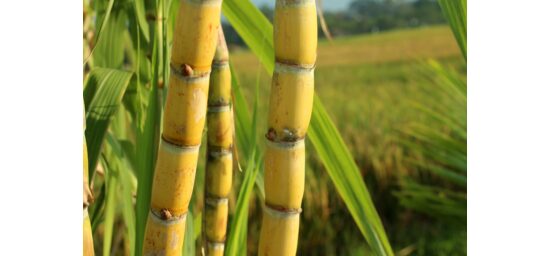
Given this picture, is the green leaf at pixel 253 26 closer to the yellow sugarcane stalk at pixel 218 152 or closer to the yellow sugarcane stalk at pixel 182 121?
the yellow sugarcane stalk at pixel 218 152

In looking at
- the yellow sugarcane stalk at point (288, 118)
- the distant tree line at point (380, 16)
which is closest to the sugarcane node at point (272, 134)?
the yellow sugarcane stalk at point (288, 118)

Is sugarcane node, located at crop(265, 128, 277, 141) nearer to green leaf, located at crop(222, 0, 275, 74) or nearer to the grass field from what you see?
green leaf, located at crop(222, 0, 275, 74)

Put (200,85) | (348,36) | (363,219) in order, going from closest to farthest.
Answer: (200,85)
(363,219)
(348,36)

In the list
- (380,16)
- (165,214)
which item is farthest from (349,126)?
(165,214)

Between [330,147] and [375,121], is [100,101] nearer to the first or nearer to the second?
[330,147]

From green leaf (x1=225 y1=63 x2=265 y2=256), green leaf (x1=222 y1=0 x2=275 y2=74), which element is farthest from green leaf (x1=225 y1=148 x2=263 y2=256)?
green leaf (x1=222 y1=0 x2=275 y2=74)
